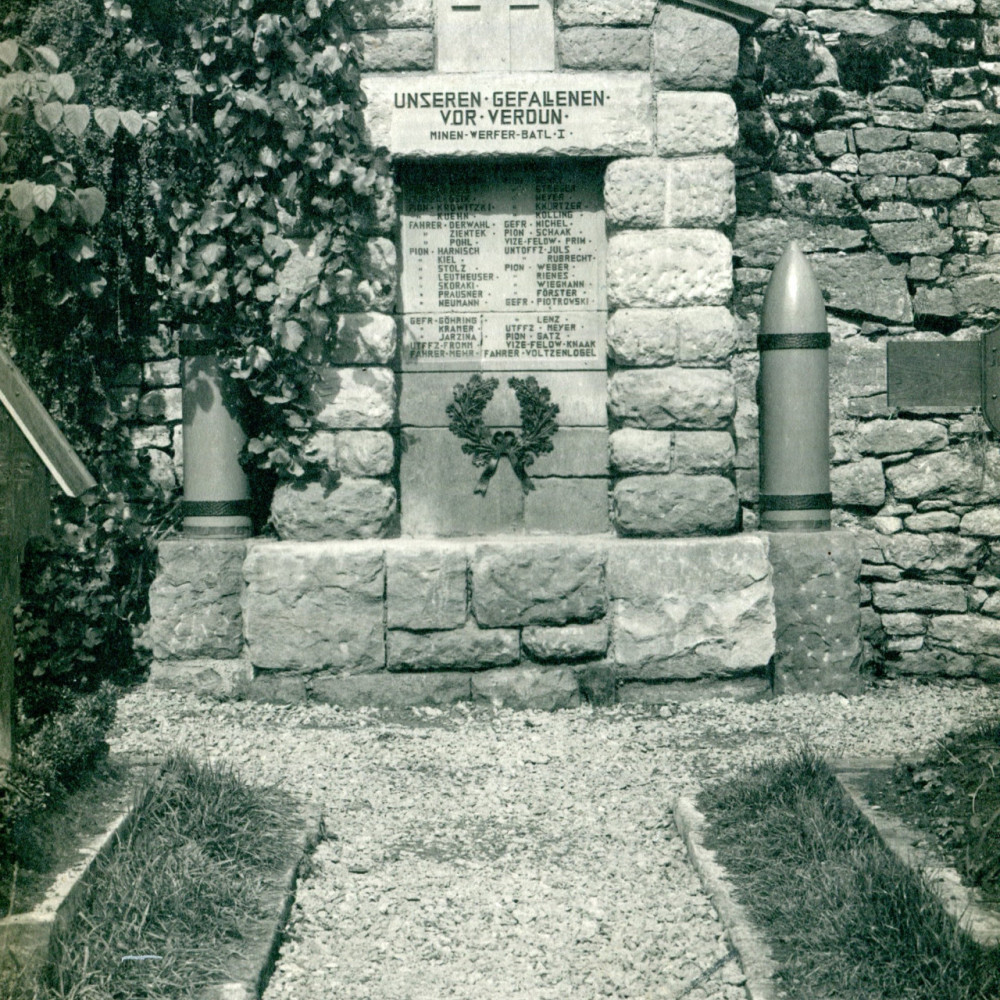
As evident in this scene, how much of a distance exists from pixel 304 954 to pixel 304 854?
53cm

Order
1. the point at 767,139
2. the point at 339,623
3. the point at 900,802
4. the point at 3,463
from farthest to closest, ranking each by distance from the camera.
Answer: the point at 767,139 < the point at 339,623 < the point at 900,802 < the point at 3,463

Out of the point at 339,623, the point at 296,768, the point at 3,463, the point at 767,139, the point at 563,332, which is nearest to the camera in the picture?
the point at 3,463

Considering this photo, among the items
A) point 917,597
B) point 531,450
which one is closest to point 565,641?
point 531,450

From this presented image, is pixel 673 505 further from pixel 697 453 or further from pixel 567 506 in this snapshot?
pixel 567 506

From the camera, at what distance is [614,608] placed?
539 cm

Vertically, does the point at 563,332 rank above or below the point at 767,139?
below

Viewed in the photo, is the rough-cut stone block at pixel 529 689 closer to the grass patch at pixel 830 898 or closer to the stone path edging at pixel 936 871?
the grass patch at pixel 830 898

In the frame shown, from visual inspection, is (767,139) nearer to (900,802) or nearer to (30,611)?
(900,802)

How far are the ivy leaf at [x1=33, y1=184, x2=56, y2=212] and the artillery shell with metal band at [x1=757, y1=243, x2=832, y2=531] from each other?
309cm

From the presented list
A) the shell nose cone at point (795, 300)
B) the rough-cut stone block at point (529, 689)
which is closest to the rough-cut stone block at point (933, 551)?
the shell nose cone at point (795, 300)

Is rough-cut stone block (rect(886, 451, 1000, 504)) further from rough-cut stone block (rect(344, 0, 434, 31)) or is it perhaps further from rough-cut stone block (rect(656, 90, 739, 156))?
rough-cut stone block (rect(344, 0, 434, 31))

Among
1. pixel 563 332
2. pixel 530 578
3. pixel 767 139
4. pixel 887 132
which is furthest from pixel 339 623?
pixel 887 132

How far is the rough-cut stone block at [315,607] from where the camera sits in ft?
17.4

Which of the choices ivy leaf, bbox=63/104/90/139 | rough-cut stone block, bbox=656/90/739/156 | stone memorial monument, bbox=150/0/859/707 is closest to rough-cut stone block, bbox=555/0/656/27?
stone memorial monument, bbox=150/0/859/707
